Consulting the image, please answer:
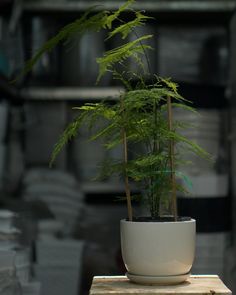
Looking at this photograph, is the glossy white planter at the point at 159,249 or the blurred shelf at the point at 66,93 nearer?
the glossy white planter at the point at 159,249

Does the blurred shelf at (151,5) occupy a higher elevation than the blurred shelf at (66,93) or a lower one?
higher

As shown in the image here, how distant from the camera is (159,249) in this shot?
1.09 meters

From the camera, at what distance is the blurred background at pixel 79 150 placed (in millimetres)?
2055

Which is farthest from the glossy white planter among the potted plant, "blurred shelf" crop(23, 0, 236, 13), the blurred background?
"blurred shelf" crop(23, 0, 236, 13)

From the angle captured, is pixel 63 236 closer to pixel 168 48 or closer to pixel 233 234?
pixel 233 234

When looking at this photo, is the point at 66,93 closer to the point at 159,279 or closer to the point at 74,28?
the point at 74,28

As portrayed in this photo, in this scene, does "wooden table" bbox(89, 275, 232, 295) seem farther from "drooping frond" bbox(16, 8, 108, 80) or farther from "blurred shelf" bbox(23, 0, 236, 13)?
"blurred shelf" bbox(23, 0, 236, 13)

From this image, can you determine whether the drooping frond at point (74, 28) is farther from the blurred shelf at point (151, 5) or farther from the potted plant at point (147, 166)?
the blurred shelf at point (151, 5)

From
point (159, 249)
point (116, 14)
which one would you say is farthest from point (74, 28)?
point (159, 249)

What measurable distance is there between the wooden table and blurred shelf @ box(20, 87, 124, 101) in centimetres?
102

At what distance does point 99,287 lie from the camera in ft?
3.63

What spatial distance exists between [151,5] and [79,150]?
22.6 inches

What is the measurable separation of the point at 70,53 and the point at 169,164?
1120 millimetres

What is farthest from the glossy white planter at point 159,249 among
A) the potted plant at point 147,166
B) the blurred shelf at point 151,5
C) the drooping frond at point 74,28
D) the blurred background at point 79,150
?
the blurred shelf at point 151,5
